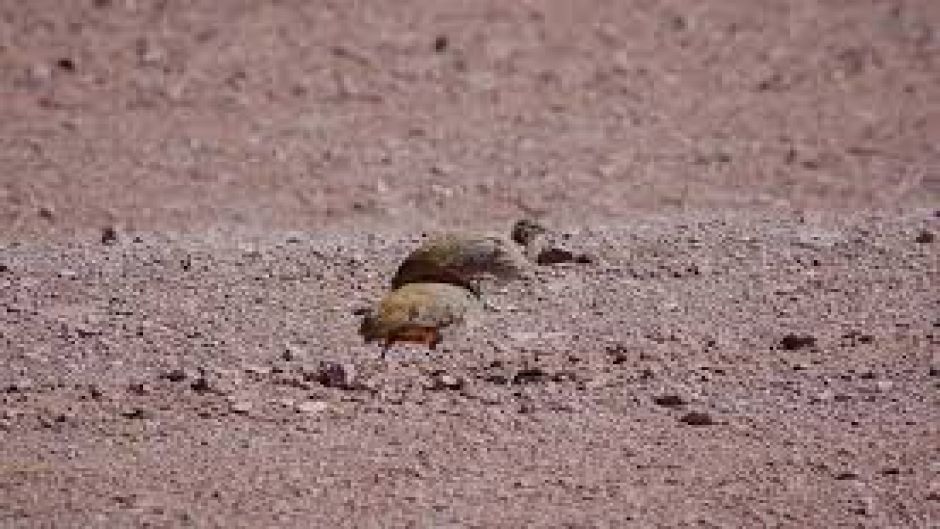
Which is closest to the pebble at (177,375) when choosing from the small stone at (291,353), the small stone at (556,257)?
the small stone at (291,353)

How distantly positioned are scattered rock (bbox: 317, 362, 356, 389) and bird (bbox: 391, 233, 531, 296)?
0.65 metres

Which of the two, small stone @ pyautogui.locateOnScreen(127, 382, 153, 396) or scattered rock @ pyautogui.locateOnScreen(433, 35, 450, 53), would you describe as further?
scattered rock @ pyautogui.locateOnScreen(433, 35, 450, 53)

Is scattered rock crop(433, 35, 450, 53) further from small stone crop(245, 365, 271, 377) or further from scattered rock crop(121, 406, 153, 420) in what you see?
scattered rock crop(121, 406, 153, 420)

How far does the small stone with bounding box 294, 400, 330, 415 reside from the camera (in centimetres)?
510

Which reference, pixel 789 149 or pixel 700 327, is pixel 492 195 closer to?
pixel 789 149

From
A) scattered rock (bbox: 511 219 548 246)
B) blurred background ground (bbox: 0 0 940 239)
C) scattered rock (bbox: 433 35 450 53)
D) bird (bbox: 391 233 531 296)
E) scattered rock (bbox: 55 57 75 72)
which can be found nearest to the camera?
bird (bbox: 391 233 531 296)

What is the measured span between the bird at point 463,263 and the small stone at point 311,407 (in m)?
0.83

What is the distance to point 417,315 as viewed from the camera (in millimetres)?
5543

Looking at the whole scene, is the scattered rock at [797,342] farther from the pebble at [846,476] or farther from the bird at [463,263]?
the bird at [463,263]

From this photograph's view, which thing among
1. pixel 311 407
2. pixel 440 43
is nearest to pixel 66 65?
pixel 440 43

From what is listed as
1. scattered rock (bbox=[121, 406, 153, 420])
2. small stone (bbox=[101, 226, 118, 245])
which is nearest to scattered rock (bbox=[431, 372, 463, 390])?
scattered rock (bbox=[121, 406, 153, 420])

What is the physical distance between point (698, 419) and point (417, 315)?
1075 millimetres

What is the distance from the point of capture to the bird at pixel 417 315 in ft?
18.0

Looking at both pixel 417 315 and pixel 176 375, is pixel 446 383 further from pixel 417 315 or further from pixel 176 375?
pixel 176 375
